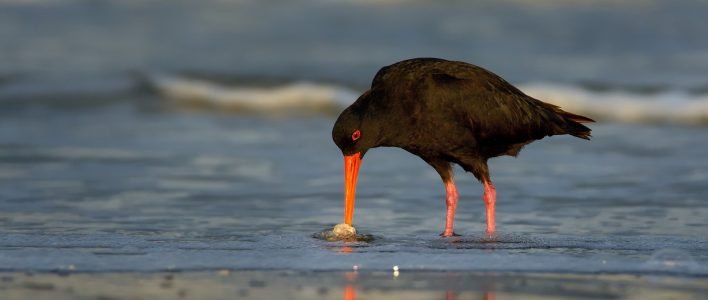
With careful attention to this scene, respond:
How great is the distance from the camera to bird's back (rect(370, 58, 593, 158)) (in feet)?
28.8

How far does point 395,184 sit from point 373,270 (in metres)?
4.12

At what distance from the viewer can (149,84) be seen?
18688mm

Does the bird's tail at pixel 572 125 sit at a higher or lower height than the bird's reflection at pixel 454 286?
higher

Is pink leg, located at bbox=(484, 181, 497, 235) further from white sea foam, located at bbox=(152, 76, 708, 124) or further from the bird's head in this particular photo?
white sea foam, located at bbox=(152, 76, 708, 124)

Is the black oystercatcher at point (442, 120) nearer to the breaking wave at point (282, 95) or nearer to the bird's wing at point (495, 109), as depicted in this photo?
the bird's wing at point (495, 109)

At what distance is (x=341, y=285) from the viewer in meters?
6.42

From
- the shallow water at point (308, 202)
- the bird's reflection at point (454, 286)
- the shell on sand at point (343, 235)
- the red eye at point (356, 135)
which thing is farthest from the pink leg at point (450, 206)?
the bird's reflection at point (454, 286)

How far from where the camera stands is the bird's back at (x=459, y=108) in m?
8.79

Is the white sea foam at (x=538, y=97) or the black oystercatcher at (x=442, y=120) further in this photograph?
the white sea foam at (x=538, y=97)

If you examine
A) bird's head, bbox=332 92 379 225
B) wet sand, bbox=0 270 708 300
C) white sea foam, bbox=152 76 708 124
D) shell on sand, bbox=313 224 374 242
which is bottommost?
wet sand, bbox=0 270 708 300

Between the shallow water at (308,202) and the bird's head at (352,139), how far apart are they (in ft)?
0.98

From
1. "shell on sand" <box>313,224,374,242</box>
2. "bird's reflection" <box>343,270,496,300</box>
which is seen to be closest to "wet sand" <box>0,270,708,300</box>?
"bird's reflection" <box>343,270,496,300</box>

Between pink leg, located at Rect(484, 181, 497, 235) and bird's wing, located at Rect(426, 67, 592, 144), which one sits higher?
bird's wing, located at Rect(426, 67, 592, 144)

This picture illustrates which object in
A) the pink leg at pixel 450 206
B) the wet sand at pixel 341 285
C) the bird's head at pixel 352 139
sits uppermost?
the bird's head at pixel 352 139
